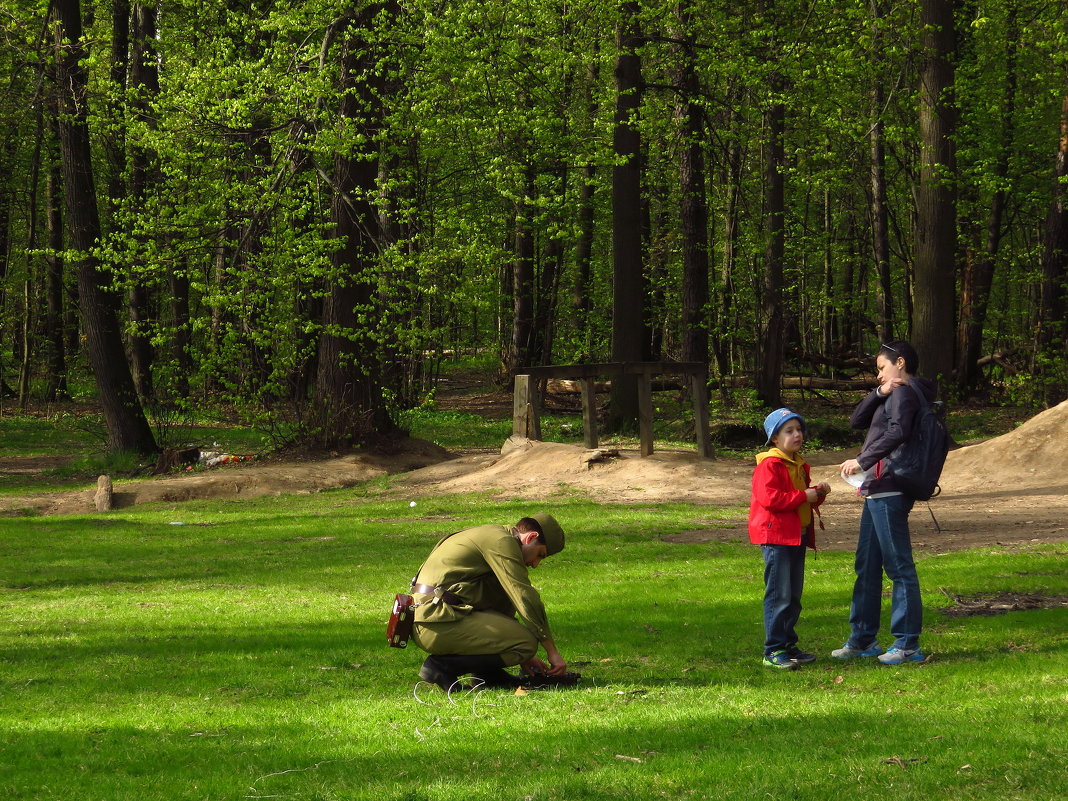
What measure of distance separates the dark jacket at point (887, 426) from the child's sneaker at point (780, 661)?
1.18m

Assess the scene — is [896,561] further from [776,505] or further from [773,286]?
[773,286]

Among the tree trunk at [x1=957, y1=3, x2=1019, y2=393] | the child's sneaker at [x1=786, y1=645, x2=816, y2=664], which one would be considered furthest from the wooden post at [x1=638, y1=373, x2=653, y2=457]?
the tree trunk at [x1=957, y1=3, x2=1019, y2=393]

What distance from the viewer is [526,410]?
22344 mm

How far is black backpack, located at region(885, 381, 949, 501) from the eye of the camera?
24.7 feet

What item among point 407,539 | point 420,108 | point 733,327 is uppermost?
point 420,108

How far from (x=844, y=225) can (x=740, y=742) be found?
54610mm

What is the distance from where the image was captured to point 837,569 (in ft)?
39.3

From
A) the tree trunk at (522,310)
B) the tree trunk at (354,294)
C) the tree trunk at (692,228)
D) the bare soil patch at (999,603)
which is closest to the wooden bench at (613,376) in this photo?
the tree trunk at (354,294)

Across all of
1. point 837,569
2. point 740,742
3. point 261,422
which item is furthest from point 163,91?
point 740,742

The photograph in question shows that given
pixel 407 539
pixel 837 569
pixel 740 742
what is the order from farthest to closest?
1. pixel 407 539
2. pixel 837 569
3. pixel 740 742

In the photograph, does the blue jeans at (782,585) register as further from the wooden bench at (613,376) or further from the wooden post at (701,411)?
the wooden post at (701,411)

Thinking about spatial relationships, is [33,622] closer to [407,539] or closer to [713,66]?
[407,539]

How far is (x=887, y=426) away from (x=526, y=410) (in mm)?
14956

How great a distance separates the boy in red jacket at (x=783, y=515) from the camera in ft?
24.9
